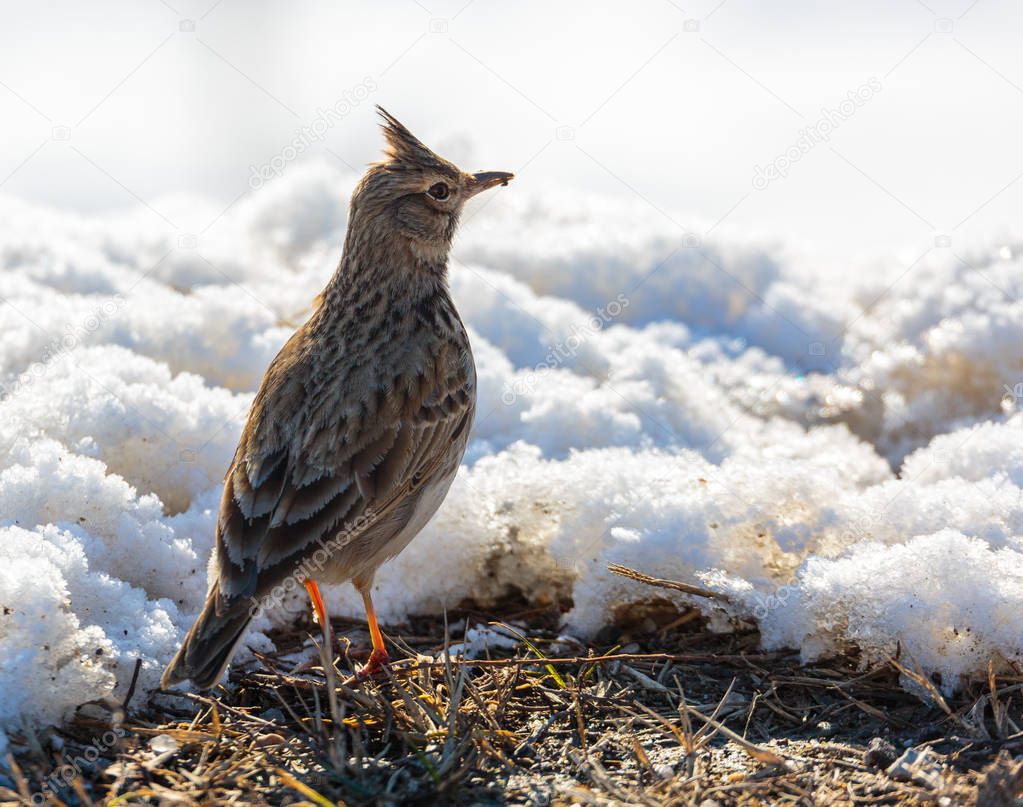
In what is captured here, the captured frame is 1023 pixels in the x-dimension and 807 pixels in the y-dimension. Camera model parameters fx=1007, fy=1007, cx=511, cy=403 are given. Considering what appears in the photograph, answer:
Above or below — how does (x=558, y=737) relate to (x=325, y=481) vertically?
below

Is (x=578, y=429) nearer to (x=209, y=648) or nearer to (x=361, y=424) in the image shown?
(x=361, y=424)

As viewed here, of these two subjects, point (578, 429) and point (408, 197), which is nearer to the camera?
point (408, 197)

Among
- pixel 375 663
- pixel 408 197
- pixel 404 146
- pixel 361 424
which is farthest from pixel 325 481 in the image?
pixel 404 146

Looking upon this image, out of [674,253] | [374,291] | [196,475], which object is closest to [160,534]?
[196,475]

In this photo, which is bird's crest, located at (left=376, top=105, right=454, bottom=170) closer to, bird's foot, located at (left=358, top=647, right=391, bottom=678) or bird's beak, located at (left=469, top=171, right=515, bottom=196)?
bird's beak, located at (left=469, top=171, right=515, bottom=196)

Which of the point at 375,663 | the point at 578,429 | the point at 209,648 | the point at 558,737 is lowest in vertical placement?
the point at 558,737

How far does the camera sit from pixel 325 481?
12.5 feet

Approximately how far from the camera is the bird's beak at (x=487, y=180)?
497 centimetres

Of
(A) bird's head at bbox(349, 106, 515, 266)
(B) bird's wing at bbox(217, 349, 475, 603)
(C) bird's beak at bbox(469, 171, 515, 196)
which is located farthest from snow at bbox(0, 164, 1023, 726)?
(A) bird's head at bbox(349, 106, 515, 266)

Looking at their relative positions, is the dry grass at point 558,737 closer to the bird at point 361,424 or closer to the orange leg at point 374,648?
the orange leg at point 374,648

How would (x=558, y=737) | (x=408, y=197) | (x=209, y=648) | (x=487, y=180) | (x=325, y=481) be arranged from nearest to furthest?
(x=209, y=648) < (x=558, y=737) < (x=325, y=481) < (x=408, y=197) < (x=487, y=180)

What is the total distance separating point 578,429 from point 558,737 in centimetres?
231

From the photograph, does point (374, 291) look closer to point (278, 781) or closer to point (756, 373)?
point (278, 781)

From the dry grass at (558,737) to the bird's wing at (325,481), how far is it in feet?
1.57
